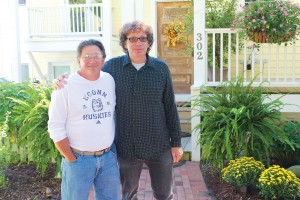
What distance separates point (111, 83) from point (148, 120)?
1.28ft

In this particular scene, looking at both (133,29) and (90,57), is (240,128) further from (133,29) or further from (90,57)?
(90,57)

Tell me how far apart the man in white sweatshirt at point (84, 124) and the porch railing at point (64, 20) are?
5595 mm

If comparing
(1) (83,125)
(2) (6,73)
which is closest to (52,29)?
(2) (6,73)

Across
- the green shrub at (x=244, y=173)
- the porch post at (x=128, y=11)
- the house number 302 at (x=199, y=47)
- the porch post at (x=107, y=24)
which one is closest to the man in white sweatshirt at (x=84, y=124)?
the green shrub at (x=244, y=173)

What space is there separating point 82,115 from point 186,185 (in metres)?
2.22

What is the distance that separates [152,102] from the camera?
2.66 m

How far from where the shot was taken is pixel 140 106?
2.64 metres

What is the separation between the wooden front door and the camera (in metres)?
7.45

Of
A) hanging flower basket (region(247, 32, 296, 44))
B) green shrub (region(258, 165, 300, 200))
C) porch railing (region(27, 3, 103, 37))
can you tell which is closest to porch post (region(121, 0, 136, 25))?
porch railing (region(27, 3, 103, 37))

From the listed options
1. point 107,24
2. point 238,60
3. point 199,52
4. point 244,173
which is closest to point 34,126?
point 244,173

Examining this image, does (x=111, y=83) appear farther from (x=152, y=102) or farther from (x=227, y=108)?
(x=227, y=108)

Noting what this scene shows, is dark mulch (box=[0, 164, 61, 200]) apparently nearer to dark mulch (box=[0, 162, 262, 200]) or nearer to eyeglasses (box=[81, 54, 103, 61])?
dark mulch (box=[0, 162, 262, 200])

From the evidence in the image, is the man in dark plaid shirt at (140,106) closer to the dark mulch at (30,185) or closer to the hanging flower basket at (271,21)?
the dark mulch at (30,185)

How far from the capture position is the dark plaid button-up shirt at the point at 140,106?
2637 mm
